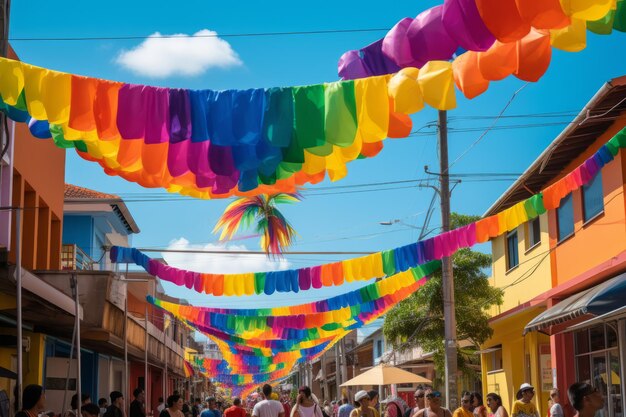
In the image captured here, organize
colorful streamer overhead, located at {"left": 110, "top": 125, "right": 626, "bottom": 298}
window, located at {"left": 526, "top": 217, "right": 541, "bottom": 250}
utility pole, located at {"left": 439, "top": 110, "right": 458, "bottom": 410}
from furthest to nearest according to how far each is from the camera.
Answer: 1. window, located at {"left": 526, "top": 217, "right": 541, "bottom": 250}
2. utility pole, located at {"left": 439, "top": 110, "right": 458, "bottom": 410}
3. colorful streamer overhead, located at {"left": 110, "top": 125, "right": 626, "bottom": 298}

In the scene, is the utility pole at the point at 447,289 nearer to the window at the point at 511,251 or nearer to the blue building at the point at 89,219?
the window at the point at 511,251

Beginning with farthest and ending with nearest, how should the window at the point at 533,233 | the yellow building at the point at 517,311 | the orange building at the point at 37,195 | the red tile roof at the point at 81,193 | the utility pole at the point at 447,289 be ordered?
the red tile roof at the point at 81,193 < the window at the point at 533,233 < the yellow building at the point at 517,311 < the utility pole at the point at 447,289 < the orange building at the point at 37,195

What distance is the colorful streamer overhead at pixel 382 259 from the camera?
12.9 metres

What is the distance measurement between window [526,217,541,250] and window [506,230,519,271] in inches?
61.9

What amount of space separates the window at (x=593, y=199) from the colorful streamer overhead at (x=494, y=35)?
37.9 feet

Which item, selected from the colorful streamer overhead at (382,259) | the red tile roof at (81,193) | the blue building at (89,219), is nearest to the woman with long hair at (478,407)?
the colorful streamer overhead at (382,259)

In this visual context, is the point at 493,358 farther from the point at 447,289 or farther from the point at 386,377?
the point at 447,289

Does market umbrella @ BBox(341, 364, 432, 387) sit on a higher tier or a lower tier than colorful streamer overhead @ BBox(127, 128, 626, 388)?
lower

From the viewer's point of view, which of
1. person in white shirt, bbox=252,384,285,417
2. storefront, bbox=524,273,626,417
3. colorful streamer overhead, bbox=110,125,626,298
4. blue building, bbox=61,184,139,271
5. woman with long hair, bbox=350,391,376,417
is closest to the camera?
colorful streamer overhead, bbox=110,125,626,298

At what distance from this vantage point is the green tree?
81.4 feet

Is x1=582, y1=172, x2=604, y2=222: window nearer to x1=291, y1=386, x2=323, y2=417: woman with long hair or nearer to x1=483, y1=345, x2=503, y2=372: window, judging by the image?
x1=291, y1=386, x2=323, y2=417: woman with long hair

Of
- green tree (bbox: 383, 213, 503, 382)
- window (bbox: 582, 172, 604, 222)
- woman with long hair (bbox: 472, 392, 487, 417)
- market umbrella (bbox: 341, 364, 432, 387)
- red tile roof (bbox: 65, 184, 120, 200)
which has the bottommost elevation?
woman with long hair (bbox: 472, 392, 487, 417)

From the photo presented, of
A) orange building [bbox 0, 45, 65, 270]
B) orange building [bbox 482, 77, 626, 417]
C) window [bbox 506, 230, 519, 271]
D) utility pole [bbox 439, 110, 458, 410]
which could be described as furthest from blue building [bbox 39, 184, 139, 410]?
window [bbox 506, 230, 519, 271]

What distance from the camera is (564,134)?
1744 cm
